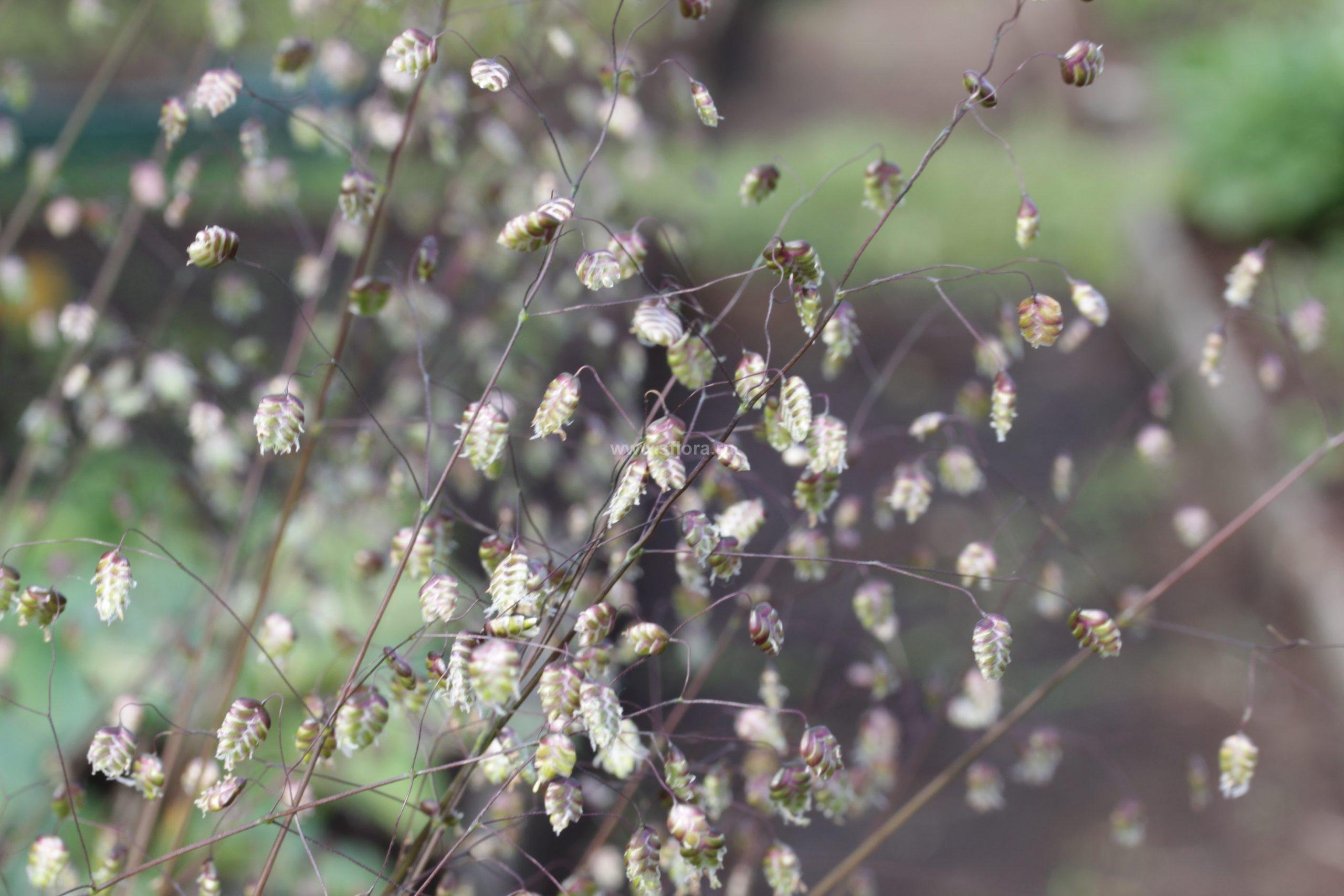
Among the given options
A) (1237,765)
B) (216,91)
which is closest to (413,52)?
(216,91)

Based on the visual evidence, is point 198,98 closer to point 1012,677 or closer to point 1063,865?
point 1063,865

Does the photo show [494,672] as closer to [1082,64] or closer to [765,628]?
[765,628]

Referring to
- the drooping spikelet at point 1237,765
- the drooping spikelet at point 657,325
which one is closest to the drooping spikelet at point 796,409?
the drooping spikelet at point 657,325

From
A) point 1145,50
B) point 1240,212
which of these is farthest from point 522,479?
point 1145,50

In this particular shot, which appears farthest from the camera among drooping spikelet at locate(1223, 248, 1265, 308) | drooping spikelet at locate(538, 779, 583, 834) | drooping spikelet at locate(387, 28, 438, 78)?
drooping spikelet at locate(1223, 248, 1265, 308)

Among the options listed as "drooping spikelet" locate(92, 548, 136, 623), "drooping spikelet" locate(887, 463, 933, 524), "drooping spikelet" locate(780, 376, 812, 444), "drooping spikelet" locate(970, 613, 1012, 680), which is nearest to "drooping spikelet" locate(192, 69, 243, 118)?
"drooping spikelet" locate(92, 548, 136, 623)

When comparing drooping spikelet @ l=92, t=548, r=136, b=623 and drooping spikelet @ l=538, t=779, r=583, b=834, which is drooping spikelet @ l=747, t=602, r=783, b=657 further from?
drooping spikelet @ l=92, t=548, r=136, b=623
